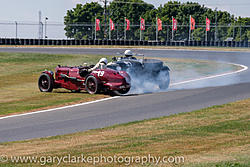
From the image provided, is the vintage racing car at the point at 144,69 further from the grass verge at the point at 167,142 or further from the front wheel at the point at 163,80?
the grass verge at the point at 167,142

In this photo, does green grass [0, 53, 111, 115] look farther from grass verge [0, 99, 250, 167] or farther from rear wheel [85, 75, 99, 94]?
grass verge [0, 99, 250, 167]

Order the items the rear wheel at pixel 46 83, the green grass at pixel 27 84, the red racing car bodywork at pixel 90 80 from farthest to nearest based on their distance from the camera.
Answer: the rear wheel at pixel 46 83 < the red racing car bodywork at pixel 90 80 < the green grass at pixel 27 84

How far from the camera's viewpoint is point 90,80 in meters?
18.1

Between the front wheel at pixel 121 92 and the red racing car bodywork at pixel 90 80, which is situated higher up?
the red racing car bodywork at pixel 90 80

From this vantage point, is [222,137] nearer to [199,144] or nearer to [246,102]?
[199,144]

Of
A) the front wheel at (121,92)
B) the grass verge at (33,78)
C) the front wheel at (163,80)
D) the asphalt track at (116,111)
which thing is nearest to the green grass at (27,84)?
the grass verge at (33,78)

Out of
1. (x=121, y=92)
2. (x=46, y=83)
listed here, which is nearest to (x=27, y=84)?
(x=46, y=83)

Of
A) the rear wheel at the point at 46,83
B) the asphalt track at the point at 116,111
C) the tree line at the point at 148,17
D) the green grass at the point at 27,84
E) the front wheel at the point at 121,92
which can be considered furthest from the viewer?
→ the tree line at the point at 148,17

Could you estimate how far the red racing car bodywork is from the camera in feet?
57.9

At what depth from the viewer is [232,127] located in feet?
35.6

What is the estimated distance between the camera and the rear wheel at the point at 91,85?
17875mm

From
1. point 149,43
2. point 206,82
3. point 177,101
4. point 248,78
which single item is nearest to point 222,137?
point 177,101

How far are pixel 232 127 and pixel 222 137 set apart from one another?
128cm

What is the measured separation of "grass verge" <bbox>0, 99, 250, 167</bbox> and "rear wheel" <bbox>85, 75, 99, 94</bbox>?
18.5 ft
